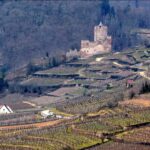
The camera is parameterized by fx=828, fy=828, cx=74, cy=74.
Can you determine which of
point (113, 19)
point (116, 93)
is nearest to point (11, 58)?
point (113, 19)

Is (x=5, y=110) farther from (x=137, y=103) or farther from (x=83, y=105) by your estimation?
(x=137, y=103)

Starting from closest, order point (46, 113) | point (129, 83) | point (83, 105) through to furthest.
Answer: point (46, 113), point (83, 105), point (129, 83)

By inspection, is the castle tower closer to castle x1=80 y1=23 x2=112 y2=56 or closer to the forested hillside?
castle x1=80 y1=23 x2=112 y2=56

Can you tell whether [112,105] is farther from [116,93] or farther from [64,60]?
[64,60]

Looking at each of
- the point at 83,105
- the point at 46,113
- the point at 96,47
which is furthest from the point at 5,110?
the point at 96,47

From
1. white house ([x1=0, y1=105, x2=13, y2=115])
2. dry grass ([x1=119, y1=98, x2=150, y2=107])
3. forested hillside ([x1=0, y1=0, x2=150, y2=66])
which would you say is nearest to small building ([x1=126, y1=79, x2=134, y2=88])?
white house ([x1=0, y1=105, x2=13, y2=115])

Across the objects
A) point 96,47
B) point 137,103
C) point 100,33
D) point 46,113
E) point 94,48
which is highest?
point 137,103

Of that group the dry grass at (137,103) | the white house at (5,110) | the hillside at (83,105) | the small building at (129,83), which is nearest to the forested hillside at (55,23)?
the hillside at (83,105)

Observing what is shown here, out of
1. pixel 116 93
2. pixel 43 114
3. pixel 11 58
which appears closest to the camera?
pixel 43 114
